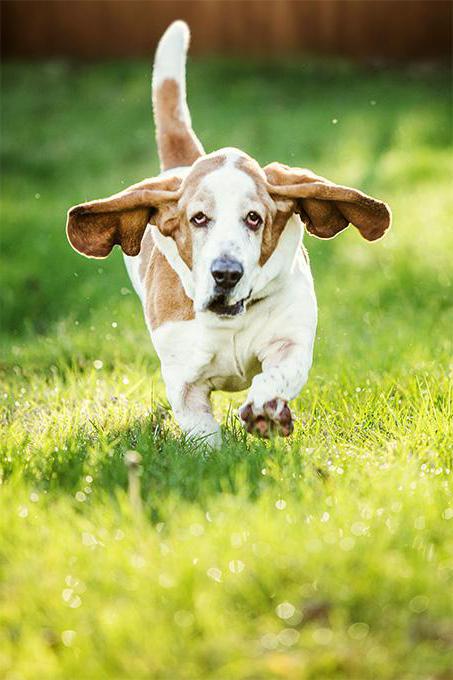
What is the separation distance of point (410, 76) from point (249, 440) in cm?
1265

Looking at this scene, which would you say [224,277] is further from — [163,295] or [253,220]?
[163,295]

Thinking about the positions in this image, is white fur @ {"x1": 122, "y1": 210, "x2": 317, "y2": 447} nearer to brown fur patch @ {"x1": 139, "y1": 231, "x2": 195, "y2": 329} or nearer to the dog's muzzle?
brown fur patch @ {"x1": 139, "y1": 231, "x2": 195, "y2": 329}

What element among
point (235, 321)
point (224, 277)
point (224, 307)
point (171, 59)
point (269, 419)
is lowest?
point (269, 419)

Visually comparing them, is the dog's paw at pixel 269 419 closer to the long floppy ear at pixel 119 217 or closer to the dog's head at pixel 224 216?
the dog's head at pixel 224 216

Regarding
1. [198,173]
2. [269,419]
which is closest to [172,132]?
[198,173]

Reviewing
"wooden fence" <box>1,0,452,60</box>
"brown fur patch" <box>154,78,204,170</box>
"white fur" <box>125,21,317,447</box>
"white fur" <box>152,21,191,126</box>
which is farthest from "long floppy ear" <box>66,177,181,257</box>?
"wooden fence" <box>1,0,452,60</box>

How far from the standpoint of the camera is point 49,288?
7492mm

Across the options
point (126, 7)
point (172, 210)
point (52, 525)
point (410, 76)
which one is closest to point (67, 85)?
point (126, 7)

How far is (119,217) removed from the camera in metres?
4.29

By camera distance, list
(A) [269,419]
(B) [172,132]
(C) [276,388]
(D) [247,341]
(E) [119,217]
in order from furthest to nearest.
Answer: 1. (B) [172,132]
2. (E) [119,217]
3. (D) [247,341]
4. (C) [276,388]
5. (A) [269,419]

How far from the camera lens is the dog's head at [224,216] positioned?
3754 millimetres

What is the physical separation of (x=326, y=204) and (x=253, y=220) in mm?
421

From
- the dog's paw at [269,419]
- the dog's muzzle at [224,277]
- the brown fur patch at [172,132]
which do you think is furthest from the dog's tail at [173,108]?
the dog's paw at [269,419]

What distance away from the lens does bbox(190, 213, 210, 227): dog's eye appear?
152 inches
